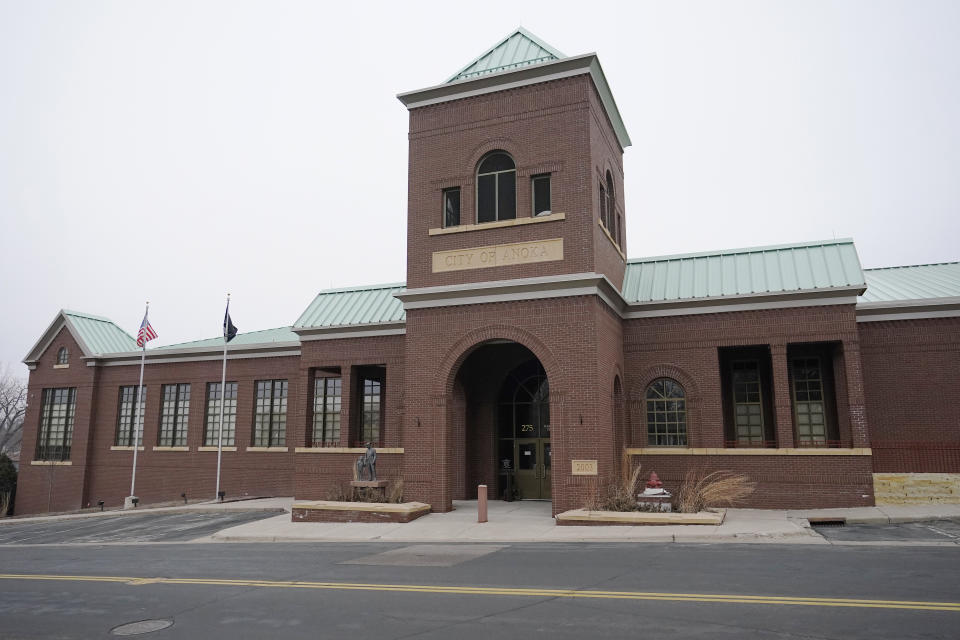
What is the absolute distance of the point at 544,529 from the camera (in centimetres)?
1600

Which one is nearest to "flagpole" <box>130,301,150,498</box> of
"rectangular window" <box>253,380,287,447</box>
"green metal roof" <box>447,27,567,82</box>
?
"rectangular window" <box>253,380,287,447</box>

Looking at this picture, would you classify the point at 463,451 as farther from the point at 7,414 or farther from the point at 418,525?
the point at 7,414

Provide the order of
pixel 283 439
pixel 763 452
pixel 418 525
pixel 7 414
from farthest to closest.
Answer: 1. pixel 7 414
2. pixel 283 439
3. pixel 763 452
4. pixel 418 525

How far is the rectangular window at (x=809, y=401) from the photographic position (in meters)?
21.1

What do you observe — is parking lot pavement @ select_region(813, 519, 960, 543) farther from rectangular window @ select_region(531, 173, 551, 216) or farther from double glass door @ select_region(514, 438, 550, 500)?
rectangular window @ select_region(531, 173, 551, 216)

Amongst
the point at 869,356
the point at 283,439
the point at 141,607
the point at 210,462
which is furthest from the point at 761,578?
the point at 210,462

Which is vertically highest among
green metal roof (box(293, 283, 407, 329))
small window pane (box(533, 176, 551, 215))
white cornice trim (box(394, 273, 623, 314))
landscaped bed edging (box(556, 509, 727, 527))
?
small window pane (box(533, 176, 551, 215))

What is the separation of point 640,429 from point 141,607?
594 inches

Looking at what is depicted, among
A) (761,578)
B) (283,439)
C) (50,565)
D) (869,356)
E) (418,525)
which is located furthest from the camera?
(283,439)

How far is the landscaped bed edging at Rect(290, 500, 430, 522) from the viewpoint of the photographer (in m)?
18.0

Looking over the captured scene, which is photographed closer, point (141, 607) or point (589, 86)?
point (141, 607)

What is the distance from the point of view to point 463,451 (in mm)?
21984

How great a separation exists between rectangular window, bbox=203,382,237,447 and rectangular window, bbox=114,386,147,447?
12.2 ft

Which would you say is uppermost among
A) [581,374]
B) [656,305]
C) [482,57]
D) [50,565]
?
[482,57]
